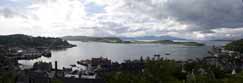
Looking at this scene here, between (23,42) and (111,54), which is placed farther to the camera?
(23,42)

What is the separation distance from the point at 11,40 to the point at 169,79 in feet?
179

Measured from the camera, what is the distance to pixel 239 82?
6.63 m

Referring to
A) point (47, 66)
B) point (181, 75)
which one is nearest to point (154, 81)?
point (181, 75)

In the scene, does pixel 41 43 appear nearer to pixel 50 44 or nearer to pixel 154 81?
pixel 50 44

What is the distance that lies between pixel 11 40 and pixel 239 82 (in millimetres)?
56776

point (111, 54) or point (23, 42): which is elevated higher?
point (23, 42)

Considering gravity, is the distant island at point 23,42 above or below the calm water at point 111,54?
above

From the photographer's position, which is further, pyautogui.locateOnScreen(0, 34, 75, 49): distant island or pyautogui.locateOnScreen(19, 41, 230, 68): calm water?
pyautogui.locateOnScreen(0, 34, 75, 49): distant island

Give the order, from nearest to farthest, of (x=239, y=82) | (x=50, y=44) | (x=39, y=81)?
1. (x=239, y=82)
2. (x=39, y=81)
3. (x=50, y=44)

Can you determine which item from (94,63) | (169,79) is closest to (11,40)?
(94,63)

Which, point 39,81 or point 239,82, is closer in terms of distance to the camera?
point 239,82

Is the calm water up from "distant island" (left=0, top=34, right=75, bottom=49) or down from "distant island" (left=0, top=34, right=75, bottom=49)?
down

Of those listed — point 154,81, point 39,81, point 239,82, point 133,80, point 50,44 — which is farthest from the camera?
point 50,44

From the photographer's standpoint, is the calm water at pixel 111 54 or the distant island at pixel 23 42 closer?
the calm water at pixel 111 54
